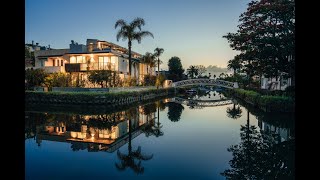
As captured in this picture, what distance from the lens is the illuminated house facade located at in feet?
133

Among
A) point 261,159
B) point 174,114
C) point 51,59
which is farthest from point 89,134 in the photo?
point 51,59

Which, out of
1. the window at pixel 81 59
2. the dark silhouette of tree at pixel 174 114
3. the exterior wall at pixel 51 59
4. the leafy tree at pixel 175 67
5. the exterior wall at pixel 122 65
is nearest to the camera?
the dark silhouette of tree at pixel 174 114

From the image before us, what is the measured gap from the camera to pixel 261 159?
31.1ft

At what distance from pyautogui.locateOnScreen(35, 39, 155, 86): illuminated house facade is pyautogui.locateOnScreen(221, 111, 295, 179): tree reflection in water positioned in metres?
27.2

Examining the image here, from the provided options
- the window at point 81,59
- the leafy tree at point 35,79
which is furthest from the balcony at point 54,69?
the leafy tree at point 35,79

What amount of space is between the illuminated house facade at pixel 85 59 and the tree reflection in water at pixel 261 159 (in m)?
27.2

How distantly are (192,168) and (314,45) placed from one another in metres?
8.02

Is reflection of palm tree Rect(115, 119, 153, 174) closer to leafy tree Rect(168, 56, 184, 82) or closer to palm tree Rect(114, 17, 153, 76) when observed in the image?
palm tree Rect(114, 17, 153, 76)

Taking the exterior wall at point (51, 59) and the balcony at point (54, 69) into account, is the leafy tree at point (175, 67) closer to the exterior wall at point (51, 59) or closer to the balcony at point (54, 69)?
the exterior wall at point (51, 59)

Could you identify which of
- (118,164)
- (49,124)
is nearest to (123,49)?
(49,124)

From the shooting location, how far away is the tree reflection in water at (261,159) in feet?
26.1

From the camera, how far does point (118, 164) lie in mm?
9180

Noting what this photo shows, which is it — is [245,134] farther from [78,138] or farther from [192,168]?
[78,138]

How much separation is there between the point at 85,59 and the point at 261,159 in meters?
37.6
